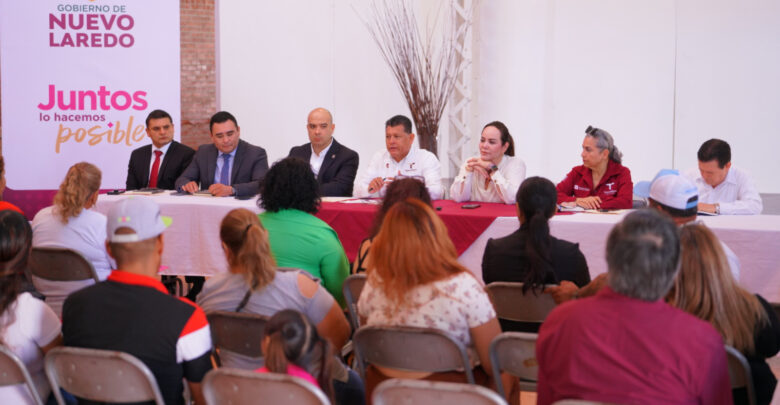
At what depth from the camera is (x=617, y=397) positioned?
1605mm

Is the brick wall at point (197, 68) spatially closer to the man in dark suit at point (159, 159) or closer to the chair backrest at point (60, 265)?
the man in dark suit at point (159, 159)

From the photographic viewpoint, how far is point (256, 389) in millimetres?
1712

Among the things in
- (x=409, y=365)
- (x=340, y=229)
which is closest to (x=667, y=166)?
(x=340, y=229)

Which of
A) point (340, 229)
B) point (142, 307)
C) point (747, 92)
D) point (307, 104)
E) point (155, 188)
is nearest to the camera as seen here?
point (142, 307)

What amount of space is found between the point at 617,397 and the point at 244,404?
0.86 m

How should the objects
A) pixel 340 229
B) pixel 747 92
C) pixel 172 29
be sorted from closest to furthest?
pixel 340 229 < pixel 172 29 < pixel 747 92

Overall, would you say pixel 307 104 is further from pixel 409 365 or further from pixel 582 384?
pixel 582 384

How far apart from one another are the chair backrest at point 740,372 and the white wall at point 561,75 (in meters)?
5.42

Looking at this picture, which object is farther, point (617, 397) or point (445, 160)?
point (445, 160)

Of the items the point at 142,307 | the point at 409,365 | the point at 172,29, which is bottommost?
the point at 409,365

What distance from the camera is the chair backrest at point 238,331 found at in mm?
2180

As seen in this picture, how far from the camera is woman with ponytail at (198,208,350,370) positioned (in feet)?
7.47

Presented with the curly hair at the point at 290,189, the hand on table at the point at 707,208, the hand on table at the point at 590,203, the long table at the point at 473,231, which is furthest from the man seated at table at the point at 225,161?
the hand on table at the point at 707,208

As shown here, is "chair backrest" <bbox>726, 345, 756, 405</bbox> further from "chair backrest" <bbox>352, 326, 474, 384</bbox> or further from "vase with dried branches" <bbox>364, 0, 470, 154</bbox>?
"vase with dried branches" <bbox>364, 0, 470, 154</bbox>
